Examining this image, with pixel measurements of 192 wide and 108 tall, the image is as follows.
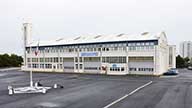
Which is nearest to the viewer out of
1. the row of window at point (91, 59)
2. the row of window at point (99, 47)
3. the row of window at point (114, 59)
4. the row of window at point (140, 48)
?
the row of window at point (140, 48)

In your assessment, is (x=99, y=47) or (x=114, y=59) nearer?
(x=114, y=59)

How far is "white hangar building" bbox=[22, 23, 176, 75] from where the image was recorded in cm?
5900

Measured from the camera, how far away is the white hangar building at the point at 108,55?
59000 mm

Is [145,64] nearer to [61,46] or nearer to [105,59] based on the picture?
[105,59]

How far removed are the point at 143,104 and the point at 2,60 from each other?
88.7 metres

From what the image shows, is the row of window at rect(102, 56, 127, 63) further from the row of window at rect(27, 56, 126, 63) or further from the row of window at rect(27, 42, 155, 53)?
the row of window at rect(27, 42, 155, 53)

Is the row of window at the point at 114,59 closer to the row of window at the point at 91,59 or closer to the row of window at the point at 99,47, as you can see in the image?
the row of window at the point at 91,59

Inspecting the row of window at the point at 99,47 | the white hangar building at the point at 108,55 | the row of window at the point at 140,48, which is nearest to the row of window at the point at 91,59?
the white hangar building at the point at 108,55

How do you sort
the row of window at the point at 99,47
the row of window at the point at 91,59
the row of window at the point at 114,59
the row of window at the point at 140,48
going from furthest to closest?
the row of window at the point at 91,59
the row of window at the point at 114,59
the row of window at the point at 99,47
the row of window at the point at 140,48

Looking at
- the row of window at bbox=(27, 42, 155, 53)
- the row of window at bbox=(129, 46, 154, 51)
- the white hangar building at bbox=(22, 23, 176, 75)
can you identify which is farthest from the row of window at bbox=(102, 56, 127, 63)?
the row of window at bbox=(129, 46, 154, 51)

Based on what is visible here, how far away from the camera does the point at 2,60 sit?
98.9m

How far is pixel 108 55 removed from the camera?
2527 inches

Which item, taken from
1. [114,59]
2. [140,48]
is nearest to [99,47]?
[114,59]

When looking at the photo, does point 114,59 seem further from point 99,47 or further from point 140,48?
point 140,48
